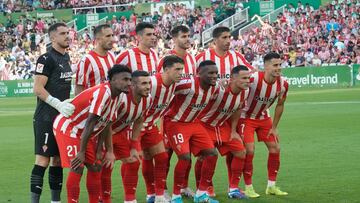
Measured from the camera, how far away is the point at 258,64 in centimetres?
4394

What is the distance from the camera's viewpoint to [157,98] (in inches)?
458

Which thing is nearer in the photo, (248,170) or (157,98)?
(157,98)

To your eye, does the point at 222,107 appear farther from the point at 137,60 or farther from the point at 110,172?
the point at 110,172

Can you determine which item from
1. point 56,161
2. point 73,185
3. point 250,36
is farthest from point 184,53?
point 250,36

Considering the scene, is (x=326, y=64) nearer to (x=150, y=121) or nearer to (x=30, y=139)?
(x=30, y=139)

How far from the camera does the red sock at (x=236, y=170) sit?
1197cm

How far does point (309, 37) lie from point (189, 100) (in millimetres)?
34629

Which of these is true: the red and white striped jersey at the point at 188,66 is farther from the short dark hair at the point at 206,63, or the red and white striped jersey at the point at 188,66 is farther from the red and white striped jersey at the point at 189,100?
the short dark hair at the point at 206,63

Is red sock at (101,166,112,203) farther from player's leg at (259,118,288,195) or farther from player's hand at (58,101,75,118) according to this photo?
player's leg at (259,118,288,195)

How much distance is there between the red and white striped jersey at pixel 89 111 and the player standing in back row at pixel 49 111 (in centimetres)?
55

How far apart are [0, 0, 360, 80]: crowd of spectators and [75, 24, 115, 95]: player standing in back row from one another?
30802mm

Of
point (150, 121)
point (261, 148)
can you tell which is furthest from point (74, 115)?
point (261, 148)

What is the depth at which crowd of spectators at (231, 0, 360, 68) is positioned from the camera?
Answer: 43156 mm

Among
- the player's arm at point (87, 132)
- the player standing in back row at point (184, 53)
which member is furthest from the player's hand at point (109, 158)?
the player standing in back row at point (184, 53)
